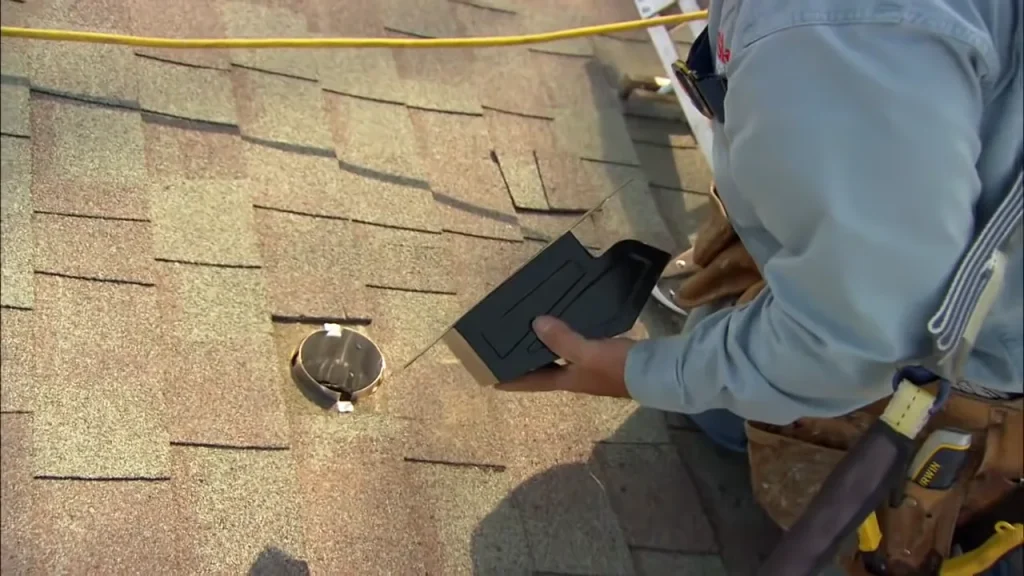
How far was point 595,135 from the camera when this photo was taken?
1.59 metres

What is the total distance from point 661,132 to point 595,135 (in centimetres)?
16

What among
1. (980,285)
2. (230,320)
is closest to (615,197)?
(230,320)

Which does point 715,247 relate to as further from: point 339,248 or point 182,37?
point 182,37

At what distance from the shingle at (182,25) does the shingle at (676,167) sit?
2.34ft

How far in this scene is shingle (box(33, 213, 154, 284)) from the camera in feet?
3.16

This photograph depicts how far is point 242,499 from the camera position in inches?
37.7

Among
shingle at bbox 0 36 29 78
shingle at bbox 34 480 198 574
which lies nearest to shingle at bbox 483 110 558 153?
shingle at bbox 0 36 29 78

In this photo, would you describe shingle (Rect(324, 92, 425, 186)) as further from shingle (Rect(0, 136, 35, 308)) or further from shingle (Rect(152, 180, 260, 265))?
shingle (Rect(0, 136, 35, 308))

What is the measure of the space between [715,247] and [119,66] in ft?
2.61

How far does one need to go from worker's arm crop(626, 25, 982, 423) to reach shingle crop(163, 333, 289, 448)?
530 mm

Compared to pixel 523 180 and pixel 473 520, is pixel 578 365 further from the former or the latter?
pixel 523 180

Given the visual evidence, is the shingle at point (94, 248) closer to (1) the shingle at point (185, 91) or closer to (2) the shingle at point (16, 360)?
(2) the shingle at point (16, 360)

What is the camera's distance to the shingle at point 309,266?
1137 mm

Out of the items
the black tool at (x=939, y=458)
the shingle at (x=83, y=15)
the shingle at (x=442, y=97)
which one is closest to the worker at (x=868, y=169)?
the black tool at (x=939, y=458)
